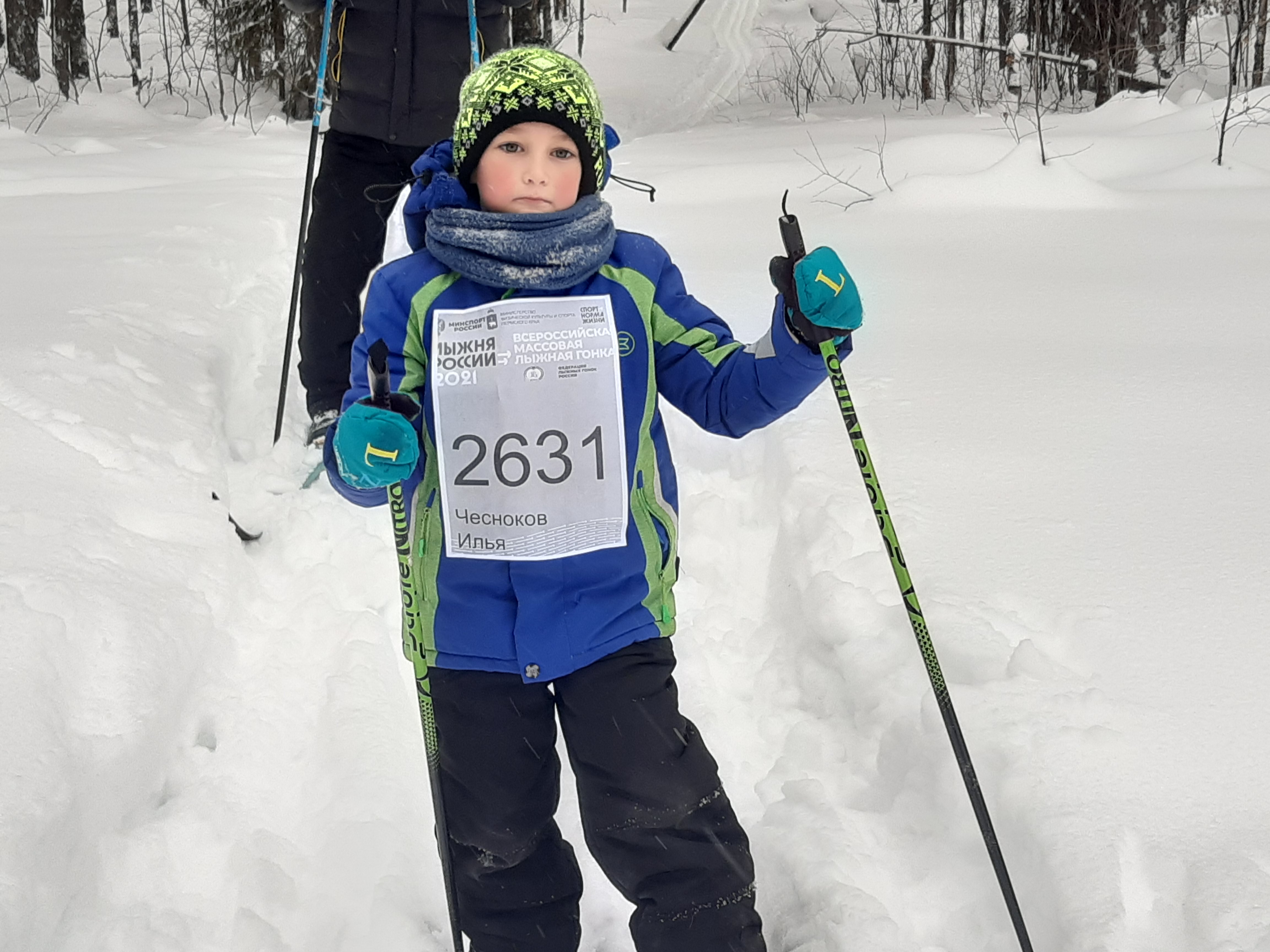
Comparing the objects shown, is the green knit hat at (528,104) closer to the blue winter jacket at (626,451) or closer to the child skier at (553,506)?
the child skier at (553,506)

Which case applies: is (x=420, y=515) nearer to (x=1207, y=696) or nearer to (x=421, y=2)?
(x=1207, y=696)

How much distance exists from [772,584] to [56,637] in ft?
5.72

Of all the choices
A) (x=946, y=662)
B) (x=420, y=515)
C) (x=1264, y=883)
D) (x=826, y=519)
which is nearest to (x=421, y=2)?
(x=826, y=519)

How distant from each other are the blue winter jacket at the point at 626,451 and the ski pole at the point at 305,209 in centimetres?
198

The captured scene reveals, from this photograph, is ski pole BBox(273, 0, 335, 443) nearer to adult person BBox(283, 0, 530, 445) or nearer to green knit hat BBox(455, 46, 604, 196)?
adult person BBox(283, 0, 530, 445)

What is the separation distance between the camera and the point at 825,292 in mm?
1668

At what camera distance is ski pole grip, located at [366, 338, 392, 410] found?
156cm

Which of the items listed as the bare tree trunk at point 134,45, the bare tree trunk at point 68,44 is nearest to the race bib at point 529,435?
the bare tree trunk at point 68,44

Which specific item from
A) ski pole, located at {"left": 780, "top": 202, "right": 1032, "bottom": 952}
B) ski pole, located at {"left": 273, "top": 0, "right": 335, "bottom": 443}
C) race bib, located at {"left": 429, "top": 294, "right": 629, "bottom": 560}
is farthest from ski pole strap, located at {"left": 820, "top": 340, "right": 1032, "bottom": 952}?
ski pole, located at {"left": 273, "top": 0, "right": 335, "bottom": 443}

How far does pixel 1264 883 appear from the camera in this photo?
170 centimetres

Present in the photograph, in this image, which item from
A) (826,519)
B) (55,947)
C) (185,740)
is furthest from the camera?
(826,519)

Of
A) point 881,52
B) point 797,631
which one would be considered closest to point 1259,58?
point 881,52

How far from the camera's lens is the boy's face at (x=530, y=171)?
186cm

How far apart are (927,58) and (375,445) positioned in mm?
12035
